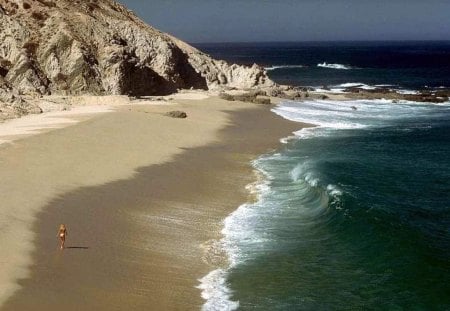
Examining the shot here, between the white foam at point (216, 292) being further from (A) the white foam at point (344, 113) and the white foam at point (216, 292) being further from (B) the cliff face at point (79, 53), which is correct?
(B) the cliff face at point (79, 53)

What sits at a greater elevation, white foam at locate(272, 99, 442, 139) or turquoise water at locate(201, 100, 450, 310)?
white foam at locate(272, 99, 442, 139)

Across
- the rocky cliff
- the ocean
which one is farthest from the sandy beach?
the rocky cliff

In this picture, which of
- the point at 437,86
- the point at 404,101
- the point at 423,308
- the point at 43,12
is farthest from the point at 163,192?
the point at 437,86

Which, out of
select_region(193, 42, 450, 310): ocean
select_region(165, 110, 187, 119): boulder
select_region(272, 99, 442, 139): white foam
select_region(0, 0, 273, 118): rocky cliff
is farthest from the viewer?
select_region(0, 0, 273, 118): rocky cliff

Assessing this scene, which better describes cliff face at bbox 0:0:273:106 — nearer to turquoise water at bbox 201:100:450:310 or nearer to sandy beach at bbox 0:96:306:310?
sandy beach at bbox 0:96:306:310

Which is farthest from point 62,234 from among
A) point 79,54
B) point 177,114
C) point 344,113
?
point 344,113

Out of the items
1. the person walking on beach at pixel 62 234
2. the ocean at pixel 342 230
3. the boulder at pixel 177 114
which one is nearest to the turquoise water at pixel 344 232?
the ocean at pixel 342 230

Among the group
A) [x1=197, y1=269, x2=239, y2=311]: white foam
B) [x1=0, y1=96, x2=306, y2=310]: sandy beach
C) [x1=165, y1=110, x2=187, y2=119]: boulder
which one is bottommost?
[x1=197, y1=269, x2=239, y2=311]: white foam
